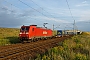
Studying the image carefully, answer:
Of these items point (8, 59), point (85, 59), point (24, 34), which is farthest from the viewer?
point (24, 34)

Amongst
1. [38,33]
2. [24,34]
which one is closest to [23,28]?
[24,34]

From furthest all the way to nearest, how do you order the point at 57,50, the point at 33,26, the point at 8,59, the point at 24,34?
the point at 33,26, the point at 24,34, the point at 57,50, the point at 8,59

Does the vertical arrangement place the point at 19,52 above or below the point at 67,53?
below

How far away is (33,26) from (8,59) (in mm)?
24187

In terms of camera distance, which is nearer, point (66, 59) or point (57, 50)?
point (66, 59)

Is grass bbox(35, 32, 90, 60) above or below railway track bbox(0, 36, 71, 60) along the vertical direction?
above

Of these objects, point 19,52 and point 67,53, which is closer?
point 67,53

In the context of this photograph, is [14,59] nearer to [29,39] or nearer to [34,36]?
[29,39]

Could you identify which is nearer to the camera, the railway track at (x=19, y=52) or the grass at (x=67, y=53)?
the grass at (x=67, y=53)

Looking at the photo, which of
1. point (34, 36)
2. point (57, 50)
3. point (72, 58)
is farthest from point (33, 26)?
point (72, 58)

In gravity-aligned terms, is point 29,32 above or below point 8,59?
above

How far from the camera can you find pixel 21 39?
35.0m

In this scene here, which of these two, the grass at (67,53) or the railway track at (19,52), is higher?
the grass at (67,53)

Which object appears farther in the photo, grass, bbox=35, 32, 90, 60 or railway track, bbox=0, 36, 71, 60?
railway track, bbox=0, 36, 71, 60
